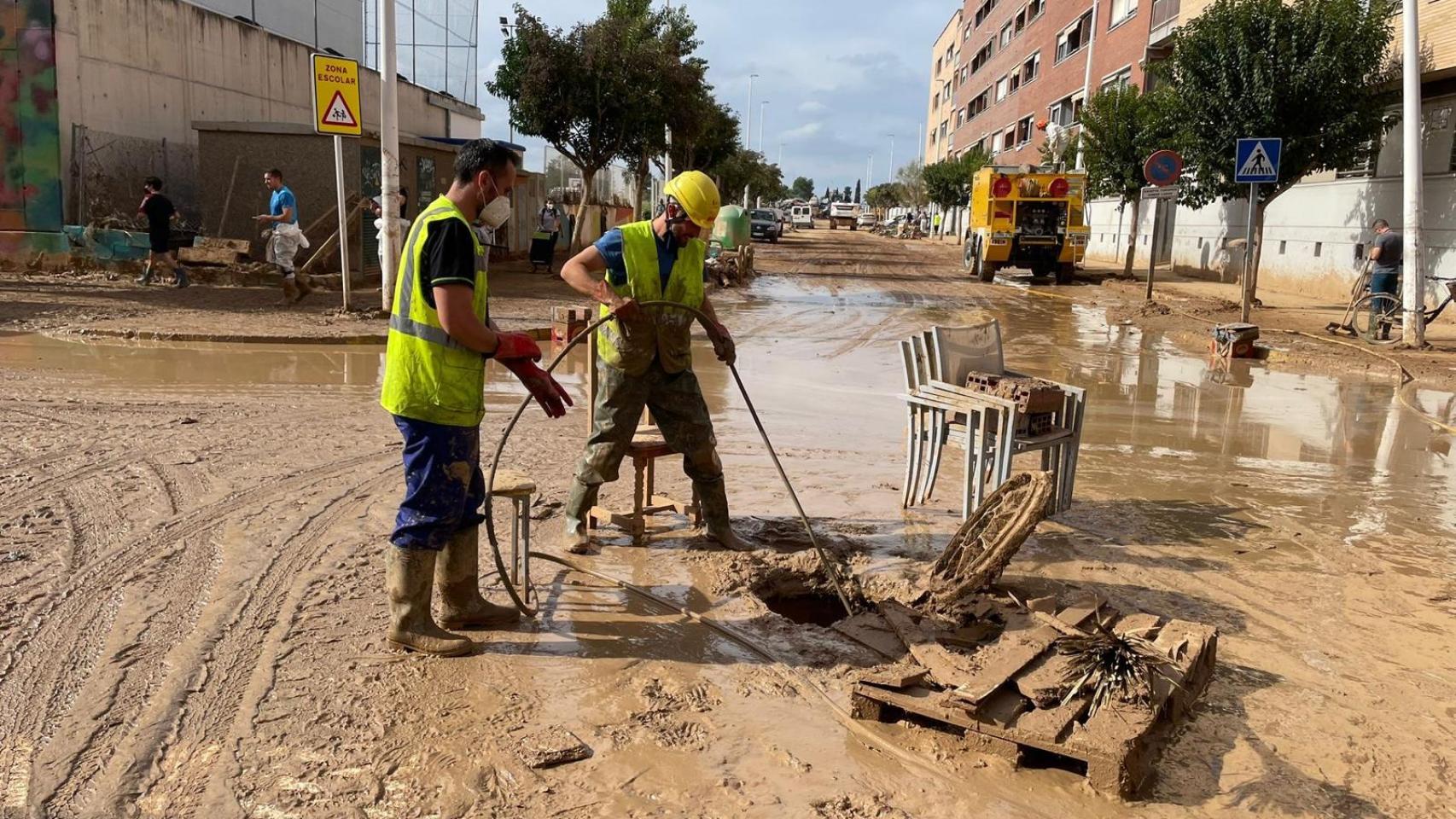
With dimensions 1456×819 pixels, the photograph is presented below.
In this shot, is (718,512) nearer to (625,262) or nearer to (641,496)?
(641,496)

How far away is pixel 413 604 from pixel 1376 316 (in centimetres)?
1432

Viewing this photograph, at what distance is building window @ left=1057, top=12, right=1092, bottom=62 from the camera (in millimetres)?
39634

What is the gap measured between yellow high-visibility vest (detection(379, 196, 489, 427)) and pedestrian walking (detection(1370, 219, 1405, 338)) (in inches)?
564

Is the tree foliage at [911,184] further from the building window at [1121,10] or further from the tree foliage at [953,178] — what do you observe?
the building window at [1121,10]

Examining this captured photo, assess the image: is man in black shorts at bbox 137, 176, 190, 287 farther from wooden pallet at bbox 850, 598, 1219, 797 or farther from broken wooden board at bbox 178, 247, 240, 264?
wooden pallet at bbox 850, 598, 1219, 797

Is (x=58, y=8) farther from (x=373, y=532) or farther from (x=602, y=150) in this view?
(x=373, y=532)

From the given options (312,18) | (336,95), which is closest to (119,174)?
(336,95)

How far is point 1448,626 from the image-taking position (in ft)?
14.8

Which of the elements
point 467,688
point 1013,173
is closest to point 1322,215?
point 1013,173

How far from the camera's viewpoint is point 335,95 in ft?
38.2

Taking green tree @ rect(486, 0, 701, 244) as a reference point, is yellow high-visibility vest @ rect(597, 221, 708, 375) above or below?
below

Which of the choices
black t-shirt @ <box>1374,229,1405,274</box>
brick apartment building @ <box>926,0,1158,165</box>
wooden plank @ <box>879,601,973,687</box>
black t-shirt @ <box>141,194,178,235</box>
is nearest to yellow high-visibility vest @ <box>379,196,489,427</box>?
wooden plank @ <box>879,601,973,687</box>

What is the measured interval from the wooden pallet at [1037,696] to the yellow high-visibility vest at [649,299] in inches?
66.4

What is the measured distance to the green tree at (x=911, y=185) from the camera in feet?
251
